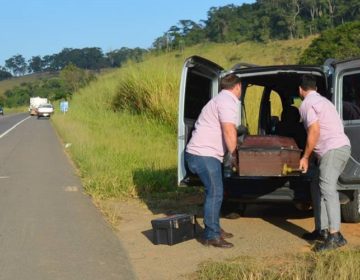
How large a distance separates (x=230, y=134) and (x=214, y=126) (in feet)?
0.78

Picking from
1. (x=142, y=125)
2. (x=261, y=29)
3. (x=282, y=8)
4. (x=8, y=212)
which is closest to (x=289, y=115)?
(x=8, y=212)

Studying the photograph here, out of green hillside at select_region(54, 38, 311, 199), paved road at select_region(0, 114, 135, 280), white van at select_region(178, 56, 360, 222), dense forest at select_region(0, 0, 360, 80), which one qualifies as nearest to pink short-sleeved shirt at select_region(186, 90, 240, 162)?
white van at select_region(178, 56, 360, 222)

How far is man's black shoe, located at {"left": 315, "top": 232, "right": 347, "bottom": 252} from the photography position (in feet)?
20.5

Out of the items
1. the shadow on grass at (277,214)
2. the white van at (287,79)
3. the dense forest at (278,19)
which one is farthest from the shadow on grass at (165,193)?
the dense forest at (278,19)

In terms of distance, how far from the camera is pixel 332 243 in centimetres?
625

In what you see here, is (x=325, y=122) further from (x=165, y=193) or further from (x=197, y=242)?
(x=165, y=193)

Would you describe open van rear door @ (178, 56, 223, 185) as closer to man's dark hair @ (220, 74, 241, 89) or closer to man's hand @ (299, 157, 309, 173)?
man's dark hair @ (220, 74, 241, 89)

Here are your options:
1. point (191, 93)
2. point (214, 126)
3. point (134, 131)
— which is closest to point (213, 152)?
point (214, 126)

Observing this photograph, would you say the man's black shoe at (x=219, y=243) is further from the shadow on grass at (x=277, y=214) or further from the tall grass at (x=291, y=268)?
the shadow on grass at (x=277, y=214)

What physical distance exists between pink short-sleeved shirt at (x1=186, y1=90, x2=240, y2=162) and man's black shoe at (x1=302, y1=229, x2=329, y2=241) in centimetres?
136

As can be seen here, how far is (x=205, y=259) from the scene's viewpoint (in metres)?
6.27

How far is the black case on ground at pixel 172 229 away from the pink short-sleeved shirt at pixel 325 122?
5.85 feet

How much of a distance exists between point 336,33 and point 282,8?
36929 mm

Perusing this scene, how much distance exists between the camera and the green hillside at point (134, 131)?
11047 millimetres
